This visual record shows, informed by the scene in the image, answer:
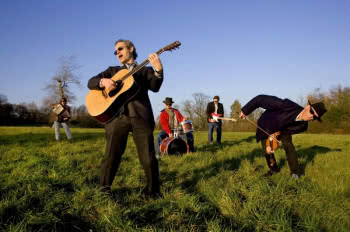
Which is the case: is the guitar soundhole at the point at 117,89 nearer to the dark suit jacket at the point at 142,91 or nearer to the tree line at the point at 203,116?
the dark suit jacket at the point at 142,91

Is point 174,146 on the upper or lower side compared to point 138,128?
lower

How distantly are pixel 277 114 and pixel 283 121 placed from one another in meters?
0.23

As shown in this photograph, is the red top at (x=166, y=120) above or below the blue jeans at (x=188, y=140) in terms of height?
above

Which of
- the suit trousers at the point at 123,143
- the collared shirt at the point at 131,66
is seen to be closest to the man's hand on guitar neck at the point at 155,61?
the collared shirt at the point at 131,66

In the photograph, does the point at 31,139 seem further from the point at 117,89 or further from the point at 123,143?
the point at 117,89

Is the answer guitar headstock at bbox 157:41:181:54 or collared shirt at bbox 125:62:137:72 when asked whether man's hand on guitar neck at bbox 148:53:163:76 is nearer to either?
guitar headstock at bbox 157:41:181:54

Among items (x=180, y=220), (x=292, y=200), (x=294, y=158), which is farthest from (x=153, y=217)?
(x=294, y=158)

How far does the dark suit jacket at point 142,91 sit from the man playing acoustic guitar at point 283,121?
281cm

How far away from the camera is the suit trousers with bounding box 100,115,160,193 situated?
3207 millimetres

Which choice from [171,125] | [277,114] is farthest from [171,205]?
[171,125]

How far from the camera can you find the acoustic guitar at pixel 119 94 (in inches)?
124

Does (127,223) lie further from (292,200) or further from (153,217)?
(292,200)

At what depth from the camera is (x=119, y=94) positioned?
3.13 m

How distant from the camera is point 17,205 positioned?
2787 mm
